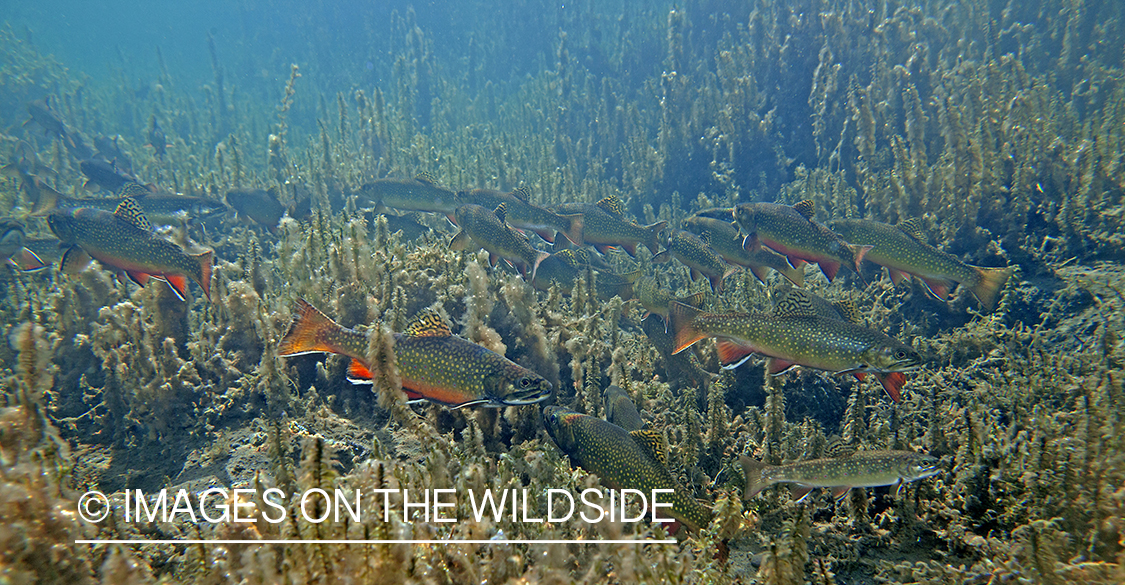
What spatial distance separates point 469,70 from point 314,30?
41.6 feet

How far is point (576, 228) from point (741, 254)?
236 cm

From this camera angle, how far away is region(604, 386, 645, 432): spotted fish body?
162 inches

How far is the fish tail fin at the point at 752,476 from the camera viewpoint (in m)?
3.28

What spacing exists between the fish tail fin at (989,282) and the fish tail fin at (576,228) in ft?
15.4

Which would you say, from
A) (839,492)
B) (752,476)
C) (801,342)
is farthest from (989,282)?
(752,476)

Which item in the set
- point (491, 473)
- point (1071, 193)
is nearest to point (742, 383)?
point (491, 473)

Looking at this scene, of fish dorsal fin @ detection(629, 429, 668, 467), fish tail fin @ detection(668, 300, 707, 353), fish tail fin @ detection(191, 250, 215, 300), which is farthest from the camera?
fish tail fin @ detection(191, 250, 215, 300)

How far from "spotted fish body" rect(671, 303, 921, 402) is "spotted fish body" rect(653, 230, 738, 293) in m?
2.58

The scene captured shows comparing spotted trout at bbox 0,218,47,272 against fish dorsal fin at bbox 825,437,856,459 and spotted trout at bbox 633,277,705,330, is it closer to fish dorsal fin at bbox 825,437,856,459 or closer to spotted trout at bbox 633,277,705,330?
spotted trout at bbox 633,277,705,330

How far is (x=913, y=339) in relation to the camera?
584cm

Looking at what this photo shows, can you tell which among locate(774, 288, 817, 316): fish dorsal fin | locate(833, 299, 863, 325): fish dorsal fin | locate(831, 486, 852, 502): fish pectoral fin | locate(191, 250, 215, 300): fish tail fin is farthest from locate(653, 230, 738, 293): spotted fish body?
locate(191, 250, 215, 300): fish tail fin

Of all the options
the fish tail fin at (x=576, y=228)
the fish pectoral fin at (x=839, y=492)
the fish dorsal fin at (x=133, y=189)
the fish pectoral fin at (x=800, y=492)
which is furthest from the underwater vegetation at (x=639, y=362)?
the fish dorsal fin at (x=133, y=189)

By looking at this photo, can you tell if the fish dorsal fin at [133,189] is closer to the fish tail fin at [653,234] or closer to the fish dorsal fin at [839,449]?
the fish tail fin at [653,234]

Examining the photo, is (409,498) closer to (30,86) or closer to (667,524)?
(667,524)
